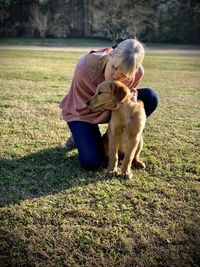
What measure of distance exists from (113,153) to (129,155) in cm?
18

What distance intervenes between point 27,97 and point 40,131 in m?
2.75

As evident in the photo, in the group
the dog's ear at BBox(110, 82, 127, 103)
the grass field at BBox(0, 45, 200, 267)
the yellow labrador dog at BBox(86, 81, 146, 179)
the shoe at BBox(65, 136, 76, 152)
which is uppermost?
the dog's ear at BBox(110, 82, 127, 103)

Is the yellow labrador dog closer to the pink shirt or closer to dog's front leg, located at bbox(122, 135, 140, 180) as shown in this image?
dog's front leg, located at bbox(122, 135, 140, 180)

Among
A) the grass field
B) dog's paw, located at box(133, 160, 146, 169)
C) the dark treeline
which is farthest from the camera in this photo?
Answer: the dark treeline

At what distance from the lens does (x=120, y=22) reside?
4231cm

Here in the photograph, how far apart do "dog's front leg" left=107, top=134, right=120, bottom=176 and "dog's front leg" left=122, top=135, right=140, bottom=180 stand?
0.36ft

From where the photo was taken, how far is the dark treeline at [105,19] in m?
41.0

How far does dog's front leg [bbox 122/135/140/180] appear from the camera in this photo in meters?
3.44

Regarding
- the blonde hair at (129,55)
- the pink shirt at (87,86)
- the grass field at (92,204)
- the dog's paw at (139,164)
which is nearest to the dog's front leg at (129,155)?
the grass field at (92,204)

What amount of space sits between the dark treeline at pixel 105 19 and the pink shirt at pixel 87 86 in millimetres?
38003

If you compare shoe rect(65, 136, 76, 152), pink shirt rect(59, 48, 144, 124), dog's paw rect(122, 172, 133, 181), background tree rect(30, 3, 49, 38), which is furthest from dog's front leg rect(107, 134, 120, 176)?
background tree rect(30, 3, 49, 38)

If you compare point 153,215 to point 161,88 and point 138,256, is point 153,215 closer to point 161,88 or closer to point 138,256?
point 138,256

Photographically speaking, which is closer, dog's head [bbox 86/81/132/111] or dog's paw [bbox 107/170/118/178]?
dog's head [bbox 86/81/132/111]

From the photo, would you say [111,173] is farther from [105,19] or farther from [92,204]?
[105,19]
